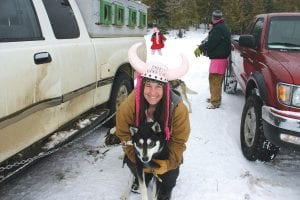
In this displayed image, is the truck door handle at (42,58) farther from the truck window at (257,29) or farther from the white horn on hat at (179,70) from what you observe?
the truck window at (257,29)

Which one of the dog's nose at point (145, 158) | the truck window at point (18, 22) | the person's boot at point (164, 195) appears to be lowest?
the person's boot at point (164, 195)

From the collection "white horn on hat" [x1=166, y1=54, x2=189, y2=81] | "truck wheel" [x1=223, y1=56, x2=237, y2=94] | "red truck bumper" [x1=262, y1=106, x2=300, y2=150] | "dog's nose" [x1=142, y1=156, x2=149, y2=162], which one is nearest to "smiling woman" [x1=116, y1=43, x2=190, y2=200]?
"white horn on hat" [x1=166, y1=54, x2=189, y2=81]

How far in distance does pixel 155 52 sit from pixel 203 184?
1081cm

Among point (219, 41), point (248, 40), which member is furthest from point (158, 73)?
point (219, 41)

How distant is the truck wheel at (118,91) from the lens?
4.73 metres

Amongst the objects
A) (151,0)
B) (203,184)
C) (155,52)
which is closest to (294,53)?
(203,184)

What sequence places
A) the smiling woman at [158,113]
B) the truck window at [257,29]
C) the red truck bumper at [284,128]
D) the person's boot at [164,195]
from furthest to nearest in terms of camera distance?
the truck window at [257,29] → the red truck bumper at [284,128] → the person's boot at [164,195] → the smiling woman at [158,113]

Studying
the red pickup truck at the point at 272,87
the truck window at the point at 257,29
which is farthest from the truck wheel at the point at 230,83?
the red pickup truck at the point at 272,87

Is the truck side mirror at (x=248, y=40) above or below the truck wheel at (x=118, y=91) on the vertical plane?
above

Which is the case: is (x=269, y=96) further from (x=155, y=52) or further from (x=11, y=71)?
(x=155, y=52)

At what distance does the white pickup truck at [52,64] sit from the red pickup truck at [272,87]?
1682mm

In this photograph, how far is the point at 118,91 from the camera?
491 cm

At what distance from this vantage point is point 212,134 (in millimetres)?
5242

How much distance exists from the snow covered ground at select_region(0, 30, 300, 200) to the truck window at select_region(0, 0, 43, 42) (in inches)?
57.3
